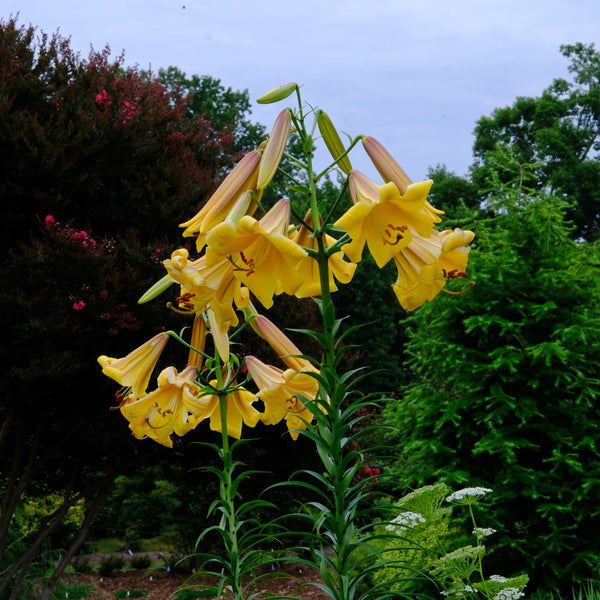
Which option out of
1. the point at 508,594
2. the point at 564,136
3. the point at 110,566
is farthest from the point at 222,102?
the point at 508,594

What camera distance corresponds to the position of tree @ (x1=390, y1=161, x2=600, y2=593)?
5.48 meters

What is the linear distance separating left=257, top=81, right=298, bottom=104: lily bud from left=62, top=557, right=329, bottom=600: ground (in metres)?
7.28

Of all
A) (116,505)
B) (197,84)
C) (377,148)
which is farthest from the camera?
(197,84)

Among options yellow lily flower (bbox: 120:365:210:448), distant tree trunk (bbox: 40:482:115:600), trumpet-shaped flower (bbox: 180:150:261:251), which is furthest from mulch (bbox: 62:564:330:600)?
trumpet-shaped flower (bbox: 180:150:261:251)

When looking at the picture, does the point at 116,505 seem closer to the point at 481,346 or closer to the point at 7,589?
the point at 7,589

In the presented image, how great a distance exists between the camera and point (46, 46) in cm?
643

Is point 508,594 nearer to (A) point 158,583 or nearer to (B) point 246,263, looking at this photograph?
(B) point 246,263

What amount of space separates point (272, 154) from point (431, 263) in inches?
16.7

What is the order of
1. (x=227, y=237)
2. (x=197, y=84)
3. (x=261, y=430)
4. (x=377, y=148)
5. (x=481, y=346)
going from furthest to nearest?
(x=197, y=84), (x=261, y=430), (x=481, y=346), (x=377, y=148), (x=227, y=237)

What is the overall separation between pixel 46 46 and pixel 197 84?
55.0 feet

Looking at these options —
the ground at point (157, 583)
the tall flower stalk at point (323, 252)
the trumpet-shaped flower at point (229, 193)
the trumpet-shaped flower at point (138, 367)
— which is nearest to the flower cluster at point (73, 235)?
the trumpet-shaped flower at point (138, 367)

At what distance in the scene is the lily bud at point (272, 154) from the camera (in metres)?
1.56

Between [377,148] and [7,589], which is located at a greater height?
[377,148]

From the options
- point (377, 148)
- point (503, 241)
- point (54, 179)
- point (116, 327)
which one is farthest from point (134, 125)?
point (377, 148)
